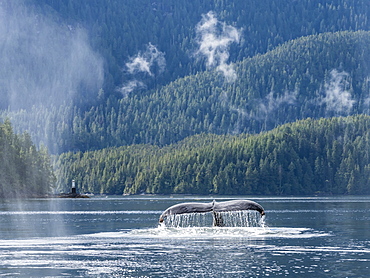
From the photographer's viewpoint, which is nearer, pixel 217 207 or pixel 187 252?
pixel 187 252

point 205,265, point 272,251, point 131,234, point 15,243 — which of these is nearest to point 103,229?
point 131,234

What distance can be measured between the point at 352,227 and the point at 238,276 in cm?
5282

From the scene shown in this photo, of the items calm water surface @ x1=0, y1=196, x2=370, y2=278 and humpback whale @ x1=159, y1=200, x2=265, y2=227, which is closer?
calm water surface @ x1=0, y1=196, x2=370, y2=278

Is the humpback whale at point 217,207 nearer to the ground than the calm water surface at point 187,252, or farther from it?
farther from it

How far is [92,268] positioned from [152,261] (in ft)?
19.2

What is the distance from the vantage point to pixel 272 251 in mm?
74688

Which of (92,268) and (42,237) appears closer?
(92,268)

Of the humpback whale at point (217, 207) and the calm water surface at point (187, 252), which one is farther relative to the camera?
the humpback whale at point (217, 207)

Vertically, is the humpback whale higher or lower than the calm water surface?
higher

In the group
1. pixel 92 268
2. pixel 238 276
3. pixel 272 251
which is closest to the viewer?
pixel 238 276

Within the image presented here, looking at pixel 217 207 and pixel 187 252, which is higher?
pixel 217 207

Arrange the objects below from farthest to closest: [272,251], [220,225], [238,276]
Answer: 1. [220,225]
2. [272,251]
3. [238,276]

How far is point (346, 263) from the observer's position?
65.6 m

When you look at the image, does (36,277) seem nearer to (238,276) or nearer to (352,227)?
(238,276)
